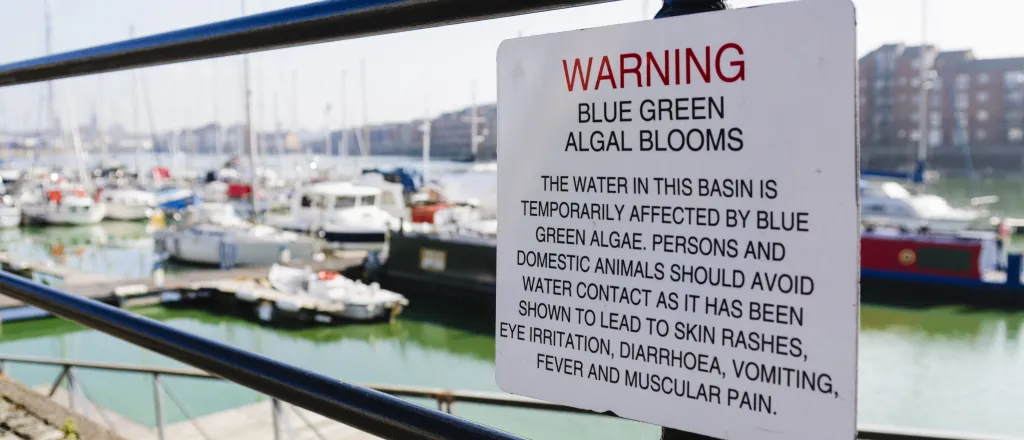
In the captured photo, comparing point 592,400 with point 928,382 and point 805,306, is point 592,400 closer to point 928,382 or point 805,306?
point 805,306

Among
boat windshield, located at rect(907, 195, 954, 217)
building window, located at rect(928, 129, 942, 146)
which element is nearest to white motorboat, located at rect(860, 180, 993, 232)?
boat windshield, located at rect(907, 195, 954, 217)

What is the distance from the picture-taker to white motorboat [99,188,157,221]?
110ft

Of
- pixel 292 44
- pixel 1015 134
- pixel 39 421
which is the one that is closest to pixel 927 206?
pixel 39 421

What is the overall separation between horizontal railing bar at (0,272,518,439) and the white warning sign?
0.36 ft

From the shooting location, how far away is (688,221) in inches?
26.3

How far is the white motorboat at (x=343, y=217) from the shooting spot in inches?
855

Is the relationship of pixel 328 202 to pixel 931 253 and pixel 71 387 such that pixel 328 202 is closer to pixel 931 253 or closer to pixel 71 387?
pixel 931 253

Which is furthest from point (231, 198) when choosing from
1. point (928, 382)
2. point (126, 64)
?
point (126, 64)

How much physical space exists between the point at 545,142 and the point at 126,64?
2.32ft

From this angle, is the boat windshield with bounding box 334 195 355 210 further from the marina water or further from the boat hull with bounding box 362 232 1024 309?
the marina water

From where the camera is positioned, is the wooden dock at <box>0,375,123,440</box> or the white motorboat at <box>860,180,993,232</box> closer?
the wooden dock at <box>0,375,123,440</box>

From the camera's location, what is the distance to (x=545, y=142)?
2.46ft

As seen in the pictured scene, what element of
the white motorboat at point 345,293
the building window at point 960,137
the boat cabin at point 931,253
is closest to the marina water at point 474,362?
the white motorboat at point 345,293

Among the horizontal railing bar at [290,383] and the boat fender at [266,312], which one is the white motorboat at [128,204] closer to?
the boat fender at [266,312]
